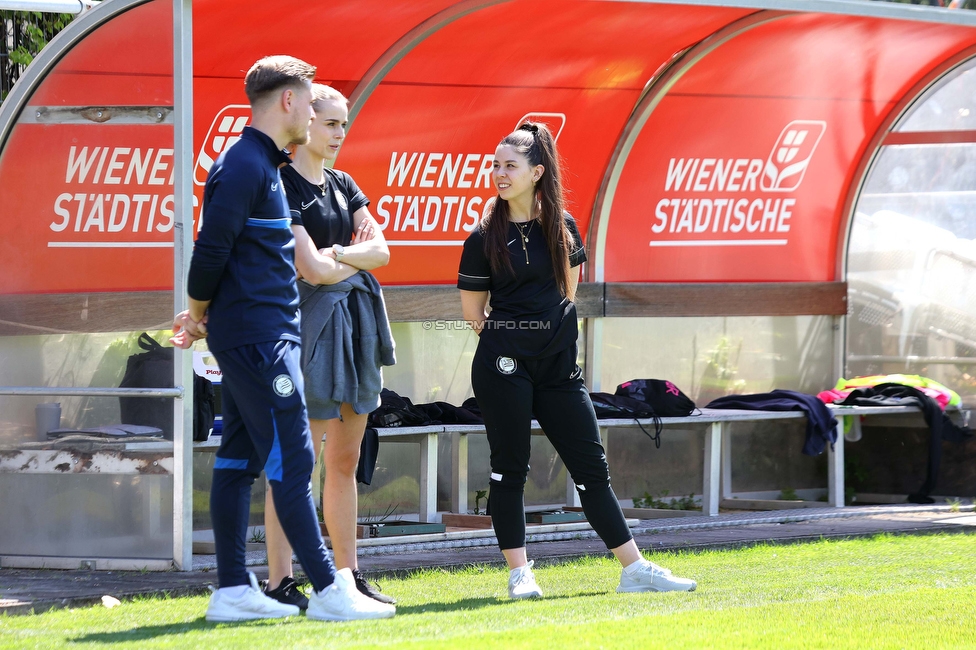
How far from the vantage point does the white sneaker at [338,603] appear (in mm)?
4137

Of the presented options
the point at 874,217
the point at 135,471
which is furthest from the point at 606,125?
the point at 135,471

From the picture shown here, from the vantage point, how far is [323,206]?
458 cm

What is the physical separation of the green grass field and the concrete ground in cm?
22

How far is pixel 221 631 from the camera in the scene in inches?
160

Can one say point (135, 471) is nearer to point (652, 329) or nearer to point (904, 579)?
point (904, 579)

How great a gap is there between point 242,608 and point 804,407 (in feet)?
16.4

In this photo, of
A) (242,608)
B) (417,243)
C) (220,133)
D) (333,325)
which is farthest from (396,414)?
(242,608)

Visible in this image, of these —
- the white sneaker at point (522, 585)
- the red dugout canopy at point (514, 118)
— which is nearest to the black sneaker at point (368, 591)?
the white sneaker at point (522, 585)

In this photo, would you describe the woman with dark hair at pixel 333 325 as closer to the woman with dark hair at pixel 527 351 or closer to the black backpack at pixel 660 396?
the woman with dark hair at pixel 527 351

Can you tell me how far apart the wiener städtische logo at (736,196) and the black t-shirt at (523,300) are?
3662 millimetres

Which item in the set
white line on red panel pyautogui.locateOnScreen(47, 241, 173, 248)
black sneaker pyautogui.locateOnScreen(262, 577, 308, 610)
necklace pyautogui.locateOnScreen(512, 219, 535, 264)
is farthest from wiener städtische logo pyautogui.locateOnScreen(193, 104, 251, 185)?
black sneaker pyautogui.locateOnScreen(262, 577, 308, 610)

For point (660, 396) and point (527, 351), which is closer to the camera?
point (527, 351)

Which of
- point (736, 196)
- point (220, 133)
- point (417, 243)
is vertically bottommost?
point (417, 243)

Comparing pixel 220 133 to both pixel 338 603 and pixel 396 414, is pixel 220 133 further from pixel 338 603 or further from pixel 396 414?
pixel 338 603
